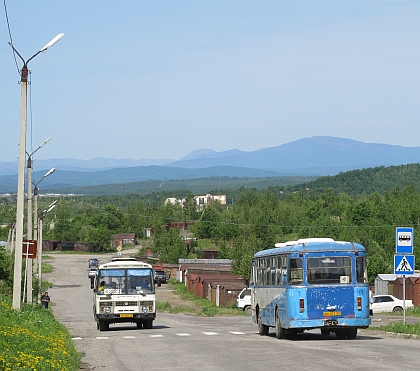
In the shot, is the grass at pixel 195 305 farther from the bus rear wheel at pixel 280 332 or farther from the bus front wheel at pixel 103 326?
the bus rear wheel at pixel 280 332

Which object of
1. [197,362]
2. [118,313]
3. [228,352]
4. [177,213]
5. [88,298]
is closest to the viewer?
[197,362]

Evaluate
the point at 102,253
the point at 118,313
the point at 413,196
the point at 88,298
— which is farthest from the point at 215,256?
the point at 118,313

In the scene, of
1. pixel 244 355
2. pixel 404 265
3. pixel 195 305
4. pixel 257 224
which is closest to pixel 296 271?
pixel 404 265

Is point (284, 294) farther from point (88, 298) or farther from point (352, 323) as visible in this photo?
point (88, 298)

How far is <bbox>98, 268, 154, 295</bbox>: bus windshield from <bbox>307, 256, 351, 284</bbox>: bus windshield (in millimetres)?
10681

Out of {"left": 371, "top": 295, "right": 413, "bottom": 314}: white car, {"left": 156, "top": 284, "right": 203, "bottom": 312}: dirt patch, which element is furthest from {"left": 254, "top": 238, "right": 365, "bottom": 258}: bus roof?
{"left": 156, "top": 284, "right": 203, "bottom": 312}: dirt patch

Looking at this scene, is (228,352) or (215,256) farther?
(215,256)

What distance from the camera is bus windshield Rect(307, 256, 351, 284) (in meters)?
22.4

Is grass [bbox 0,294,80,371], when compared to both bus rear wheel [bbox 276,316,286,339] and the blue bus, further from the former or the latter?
bus rear wheel [bbox 276,316,286,339]

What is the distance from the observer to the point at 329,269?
885 inches

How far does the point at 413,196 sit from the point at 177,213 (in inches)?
2198

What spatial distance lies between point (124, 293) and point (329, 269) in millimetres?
10988

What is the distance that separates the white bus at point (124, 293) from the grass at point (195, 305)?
69.4ft

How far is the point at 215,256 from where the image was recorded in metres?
135
